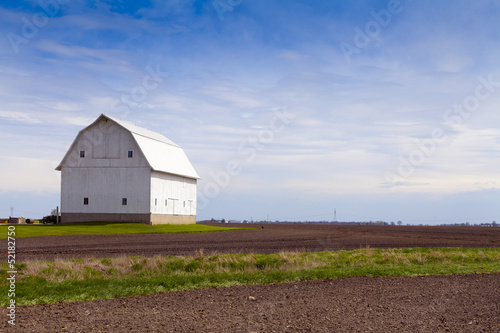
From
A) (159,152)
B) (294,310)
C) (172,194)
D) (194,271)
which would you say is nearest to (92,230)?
(172,194)

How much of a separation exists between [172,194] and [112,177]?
6.98 metres

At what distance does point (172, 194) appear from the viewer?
5247cm

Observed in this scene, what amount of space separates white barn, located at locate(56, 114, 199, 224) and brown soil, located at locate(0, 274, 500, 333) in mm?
36297

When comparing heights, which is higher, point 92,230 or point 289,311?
point 289,311

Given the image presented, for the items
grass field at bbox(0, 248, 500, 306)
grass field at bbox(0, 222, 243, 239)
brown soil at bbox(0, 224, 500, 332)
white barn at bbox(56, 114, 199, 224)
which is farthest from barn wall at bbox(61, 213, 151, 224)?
brown soil at bbox(0, 224, 500, 332)

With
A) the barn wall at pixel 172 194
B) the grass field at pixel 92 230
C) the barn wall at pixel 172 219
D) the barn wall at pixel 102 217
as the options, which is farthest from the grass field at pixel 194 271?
the barn wall at pixel 172 194

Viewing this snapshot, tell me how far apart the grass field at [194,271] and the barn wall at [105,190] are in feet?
97.2

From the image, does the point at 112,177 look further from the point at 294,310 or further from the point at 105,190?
the point at 294,310

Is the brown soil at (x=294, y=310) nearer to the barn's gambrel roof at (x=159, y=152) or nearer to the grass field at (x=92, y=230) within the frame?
the grass field at (x=92, y=230)

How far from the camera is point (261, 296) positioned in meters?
11.5

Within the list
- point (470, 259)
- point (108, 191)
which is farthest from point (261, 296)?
point (108, 191)

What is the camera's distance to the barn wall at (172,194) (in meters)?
48.5

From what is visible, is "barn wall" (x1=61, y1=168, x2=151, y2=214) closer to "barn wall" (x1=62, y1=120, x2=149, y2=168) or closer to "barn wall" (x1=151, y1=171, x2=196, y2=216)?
"barn wall" (x1=62, y1=120, x2=149, y2=168)

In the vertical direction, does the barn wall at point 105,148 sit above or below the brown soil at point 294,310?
above
